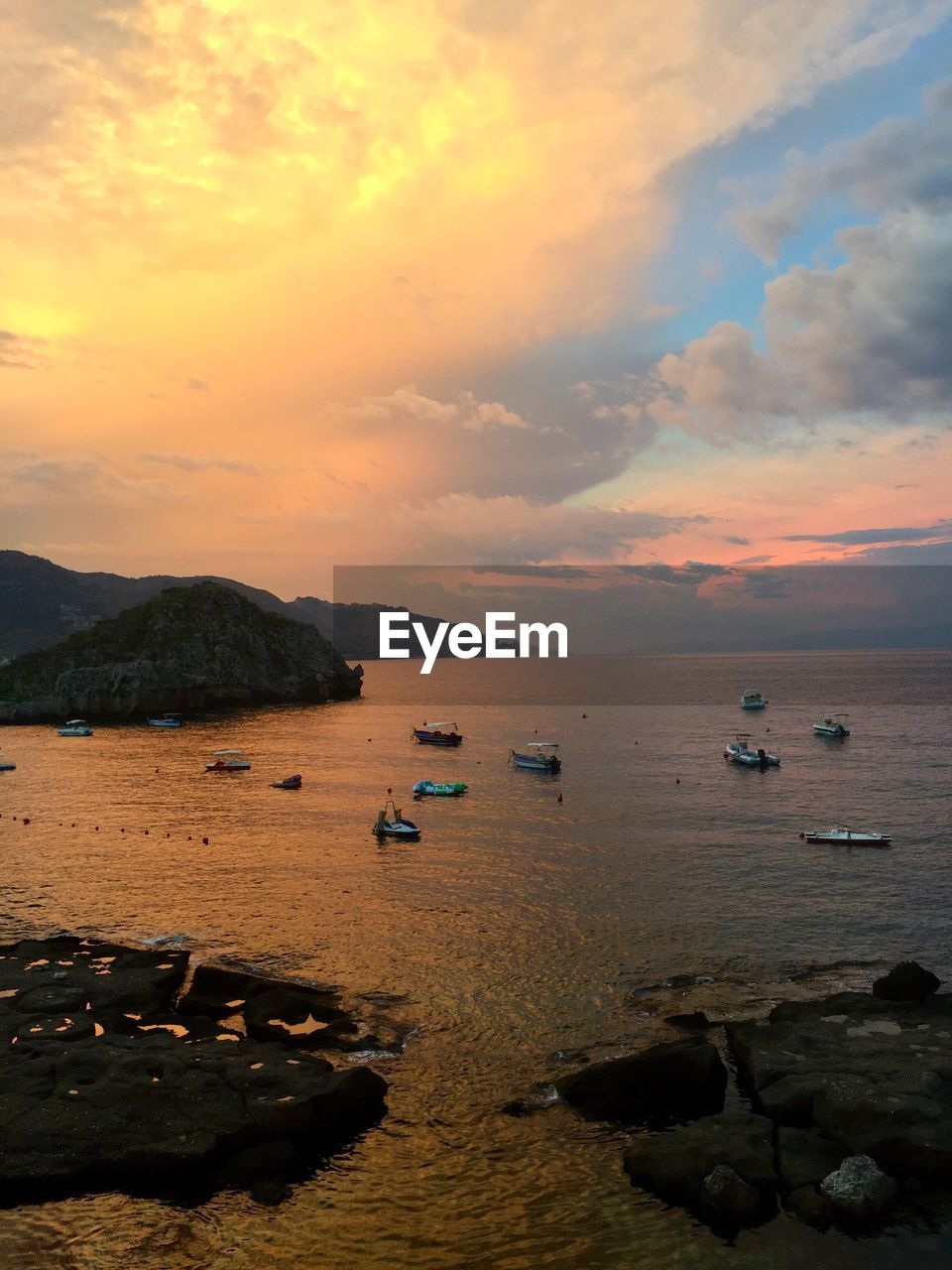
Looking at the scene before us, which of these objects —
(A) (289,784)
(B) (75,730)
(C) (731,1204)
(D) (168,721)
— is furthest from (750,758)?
(B) (75,730)

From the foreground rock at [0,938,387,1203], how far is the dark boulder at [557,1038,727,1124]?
26.9ft

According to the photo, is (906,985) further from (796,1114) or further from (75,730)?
(75,730)

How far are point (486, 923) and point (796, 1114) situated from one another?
25169mm

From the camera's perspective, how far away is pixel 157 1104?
88.8 feet

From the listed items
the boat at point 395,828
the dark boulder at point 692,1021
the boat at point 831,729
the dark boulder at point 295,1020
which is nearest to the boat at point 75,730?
the boat at point 395,828

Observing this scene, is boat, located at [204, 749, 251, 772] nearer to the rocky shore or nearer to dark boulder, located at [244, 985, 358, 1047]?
dark boulder, located at [244, 985, 358, 1047]

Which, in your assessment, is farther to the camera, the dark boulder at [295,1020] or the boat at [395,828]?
the boat at [395,828]

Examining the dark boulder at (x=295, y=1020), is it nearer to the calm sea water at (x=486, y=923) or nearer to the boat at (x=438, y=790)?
the calm sea water at (x=486, y=923)

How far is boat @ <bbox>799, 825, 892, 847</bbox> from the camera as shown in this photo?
227ft

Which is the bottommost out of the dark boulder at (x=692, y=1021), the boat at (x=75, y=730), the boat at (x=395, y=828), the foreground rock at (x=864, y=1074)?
the dark boulder at (x=692, y=1021)

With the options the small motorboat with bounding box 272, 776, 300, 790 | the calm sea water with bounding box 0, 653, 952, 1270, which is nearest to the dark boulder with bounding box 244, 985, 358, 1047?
the calm sea water with bounding box 0, 653, 952, 1270

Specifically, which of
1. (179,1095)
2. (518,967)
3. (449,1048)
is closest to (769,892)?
(518,967)

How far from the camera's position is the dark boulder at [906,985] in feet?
119

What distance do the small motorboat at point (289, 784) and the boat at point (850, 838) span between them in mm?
58084
